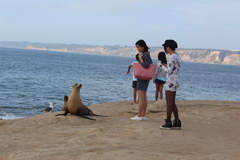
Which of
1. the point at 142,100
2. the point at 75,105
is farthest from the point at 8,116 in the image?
the point at 142,100

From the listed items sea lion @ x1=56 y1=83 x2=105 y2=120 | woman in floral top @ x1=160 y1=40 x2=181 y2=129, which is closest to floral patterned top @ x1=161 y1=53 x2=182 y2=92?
woman in floral top @ x1=160 y1=40 x2=181 y2=129

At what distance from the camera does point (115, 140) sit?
7336 millimetres

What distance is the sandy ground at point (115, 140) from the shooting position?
5973mm

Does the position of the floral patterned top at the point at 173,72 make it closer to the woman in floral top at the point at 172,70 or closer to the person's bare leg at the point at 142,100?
the woman in floral top at the point at 172,70

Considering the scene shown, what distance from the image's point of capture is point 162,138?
7.60 meters

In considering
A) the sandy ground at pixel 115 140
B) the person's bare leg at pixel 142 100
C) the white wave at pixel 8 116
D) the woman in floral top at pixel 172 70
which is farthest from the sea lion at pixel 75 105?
the white wave at pixel 8 116

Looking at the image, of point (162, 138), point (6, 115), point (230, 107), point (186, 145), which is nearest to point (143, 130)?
point (162, 138)

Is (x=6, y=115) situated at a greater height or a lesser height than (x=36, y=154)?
lesser

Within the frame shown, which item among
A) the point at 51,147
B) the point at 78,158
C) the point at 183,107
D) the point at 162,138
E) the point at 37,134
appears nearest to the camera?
the point at 78,158

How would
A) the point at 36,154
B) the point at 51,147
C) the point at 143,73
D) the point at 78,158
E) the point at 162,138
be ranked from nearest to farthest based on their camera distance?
the point at 78,158 < the point at 36,154 < the point at 51,147 < the point at 162,138 < the point at 143,73

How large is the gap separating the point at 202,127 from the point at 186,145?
295 cm

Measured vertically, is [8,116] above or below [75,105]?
below

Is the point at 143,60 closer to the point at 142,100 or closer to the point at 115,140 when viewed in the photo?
the point at 142,100

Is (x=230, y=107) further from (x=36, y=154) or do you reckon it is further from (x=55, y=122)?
(x=36, y=154)
